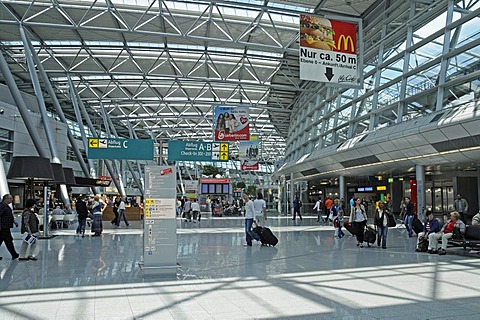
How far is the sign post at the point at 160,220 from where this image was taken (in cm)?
905

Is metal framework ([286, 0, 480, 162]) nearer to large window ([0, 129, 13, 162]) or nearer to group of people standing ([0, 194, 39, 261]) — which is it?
group of people standing ([0, 194, 39, 261])

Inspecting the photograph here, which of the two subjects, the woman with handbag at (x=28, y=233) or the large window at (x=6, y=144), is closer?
the woman with handbag at (x=28, y=233)

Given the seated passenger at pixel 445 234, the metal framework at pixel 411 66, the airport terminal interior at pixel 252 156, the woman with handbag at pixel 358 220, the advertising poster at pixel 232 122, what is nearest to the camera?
the airport terminal interior at pixel 252 156

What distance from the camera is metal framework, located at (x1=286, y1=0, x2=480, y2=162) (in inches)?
750

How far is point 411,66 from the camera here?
22984mm

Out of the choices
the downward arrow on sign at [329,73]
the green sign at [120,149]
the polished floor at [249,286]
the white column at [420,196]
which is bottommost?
the polished floor at [249,286]

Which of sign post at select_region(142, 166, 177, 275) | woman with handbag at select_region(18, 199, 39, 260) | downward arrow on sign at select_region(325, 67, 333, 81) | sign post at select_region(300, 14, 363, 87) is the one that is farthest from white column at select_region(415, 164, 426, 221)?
woman with handbag at select_region(18, 199, 39, 260)

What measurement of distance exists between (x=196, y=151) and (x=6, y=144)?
13.3m

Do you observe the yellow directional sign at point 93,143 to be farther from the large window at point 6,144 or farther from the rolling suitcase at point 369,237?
the rolling suitcase at point 369,237

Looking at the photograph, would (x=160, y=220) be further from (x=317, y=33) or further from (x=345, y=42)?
(x=345, y=42)

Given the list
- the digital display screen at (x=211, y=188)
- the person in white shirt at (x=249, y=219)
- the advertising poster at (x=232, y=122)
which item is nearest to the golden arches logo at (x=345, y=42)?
the person in white shirt at (x=249, y=219)

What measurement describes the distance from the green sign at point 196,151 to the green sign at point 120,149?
4.63m

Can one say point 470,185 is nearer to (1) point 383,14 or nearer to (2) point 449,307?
(1) point 383,14

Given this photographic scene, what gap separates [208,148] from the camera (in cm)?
2767
